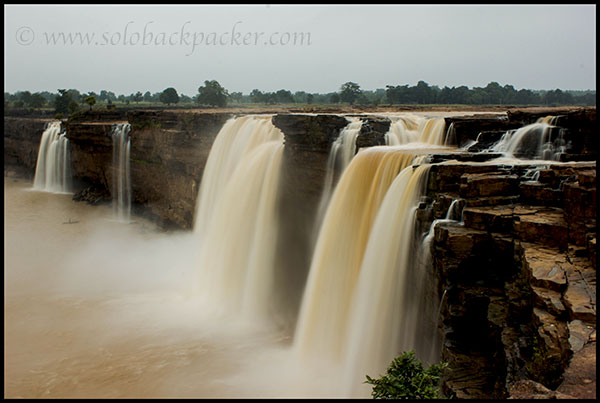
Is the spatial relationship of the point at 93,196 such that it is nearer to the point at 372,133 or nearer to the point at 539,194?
the point at 372,133

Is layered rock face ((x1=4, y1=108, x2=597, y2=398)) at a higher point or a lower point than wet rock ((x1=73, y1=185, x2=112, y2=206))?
higher

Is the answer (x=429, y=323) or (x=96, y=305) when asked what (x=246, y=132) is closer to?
(x=96, y=305)

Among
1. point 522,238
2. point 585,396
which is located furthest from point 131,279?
point 585,396

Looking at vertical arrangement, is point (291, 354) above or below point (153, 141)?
below

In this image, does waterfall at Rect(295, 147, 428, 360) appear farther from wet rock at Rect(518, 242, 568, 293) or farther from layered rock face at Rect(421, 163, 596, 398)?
wet rock at Rect(518, 242, 568, 293)

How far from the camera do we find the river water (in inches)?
436

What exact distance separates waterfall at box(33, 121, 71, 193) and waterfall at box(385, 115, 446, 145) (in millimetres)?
30020

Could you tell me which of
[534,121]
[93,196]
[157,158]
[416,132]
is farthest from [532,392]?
[93,196]

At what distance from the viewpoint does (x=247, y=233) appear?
691 inches

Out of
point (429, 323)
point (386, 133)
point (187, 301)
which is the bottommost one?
point (187, 301)

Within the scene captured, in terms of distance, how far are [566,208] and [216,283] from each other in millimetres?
13041

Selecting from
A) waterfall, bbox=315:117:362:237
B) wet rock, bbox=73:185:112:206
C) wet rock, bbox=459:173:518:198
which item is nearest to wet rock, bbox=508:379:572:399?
wet rock, bbox=459:173:518:198

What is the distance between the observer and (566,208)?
307 inches

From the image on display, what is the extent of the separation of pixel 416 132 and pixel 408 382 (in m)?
12.1
